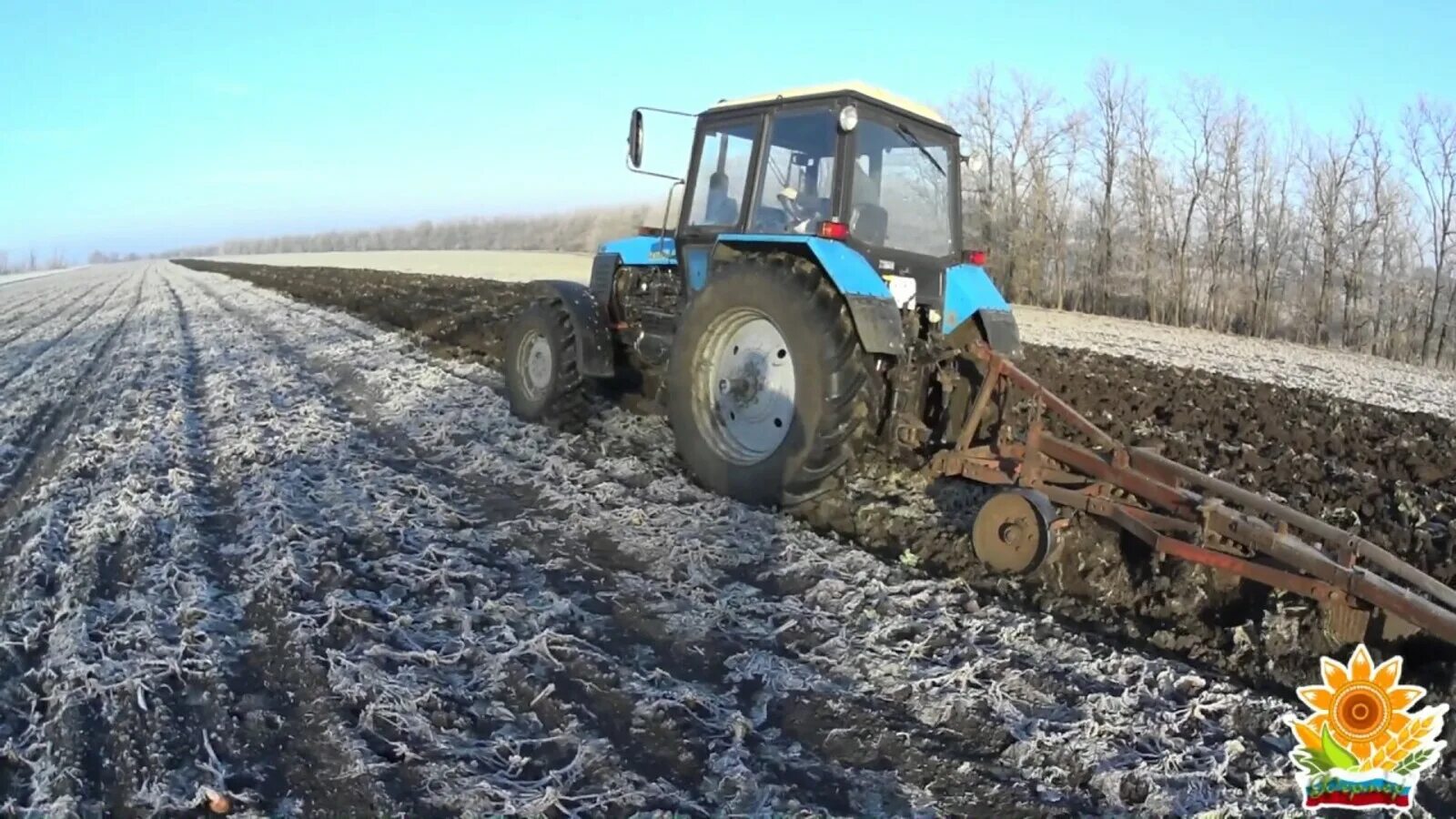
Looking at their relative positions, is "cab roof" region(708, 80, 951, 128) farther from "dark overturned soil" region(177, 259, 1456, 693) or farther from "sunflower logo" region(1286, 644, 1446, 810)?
"sunflower logo" region(1286, 644, 1446, 810)

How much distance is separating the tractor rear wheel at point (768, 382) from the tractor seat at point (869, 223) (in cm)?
47

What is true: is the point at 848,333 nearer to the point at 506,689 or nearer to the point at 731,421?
the point at 731,421

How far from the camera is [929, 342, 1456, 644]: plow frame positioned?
2824 millimetres

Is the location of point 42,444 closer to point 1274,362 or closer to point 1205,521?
point 1205,521

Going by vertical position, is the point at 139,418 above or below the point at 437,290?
below

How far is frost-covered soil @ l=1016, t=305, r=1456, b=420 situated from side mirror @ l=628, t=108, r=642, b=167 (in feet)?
32.3

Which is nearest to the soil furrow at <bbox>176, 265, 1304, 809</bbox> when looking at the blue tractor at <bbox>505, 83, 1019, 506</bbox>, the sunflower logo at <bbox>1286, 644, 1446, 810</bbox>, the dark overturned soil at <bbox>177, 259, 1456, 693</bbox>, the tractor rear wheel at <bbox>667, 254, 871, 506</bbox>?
the sunflower logo at <bbox>1286, 644, 1446, 810</bbox>

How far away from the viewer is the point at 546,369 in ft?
22.1

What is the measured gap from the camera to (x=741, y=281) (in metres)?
4.79

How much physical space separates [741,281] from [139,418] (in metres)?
4.84

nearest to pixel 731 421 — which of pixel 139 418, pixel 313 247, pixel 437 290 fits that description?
pixel 139 418

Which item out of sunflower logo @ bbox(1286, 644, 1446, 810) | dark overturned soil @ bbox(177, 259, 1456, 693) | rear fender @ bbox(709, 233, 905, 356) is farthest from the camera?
rear fender @ bbox(709, 233, 905, 356)

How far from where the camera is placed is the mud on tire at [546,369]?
254 inches

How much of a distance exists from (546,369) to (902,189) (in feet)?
9.42
